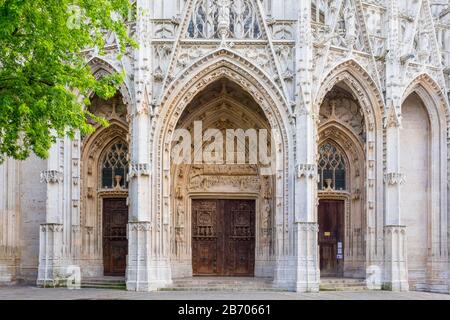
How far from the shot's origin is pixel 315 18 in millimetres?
25297

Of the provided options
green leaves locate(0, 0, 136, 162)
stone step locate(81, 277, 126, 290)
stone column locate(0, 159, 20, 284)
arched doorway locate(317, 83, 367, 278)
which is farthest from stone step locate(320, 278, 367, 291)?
stone column locate(0, 159, 20, 284)

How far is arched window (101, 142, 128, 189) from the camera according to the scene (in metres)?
26.2

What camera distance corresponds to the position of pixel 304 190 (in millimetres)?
22250

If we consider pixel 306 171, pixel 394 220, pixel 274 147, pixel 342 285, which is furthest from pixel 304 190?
pixel 394 220


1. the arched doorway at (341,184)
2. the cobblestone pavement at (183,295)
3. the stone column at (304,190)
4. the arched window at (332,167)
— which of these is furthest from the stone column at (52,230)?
the arched window at (332,167)

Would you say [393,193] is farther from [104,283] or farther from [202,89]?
[104,283]

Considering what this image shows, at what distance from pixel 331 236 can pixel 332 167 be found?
269 cm

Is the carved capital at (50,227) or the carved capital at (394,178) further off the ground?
the carved capital at (394,178)

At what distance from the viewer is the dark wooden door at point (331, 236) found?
26312 millimetres

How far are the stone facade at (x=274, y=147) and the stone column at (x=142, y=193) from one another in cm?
5

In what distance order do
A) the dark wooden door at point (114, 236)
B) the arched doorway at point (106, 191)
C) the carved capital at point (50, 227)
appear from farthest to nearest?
the dark wooden door at point (114, 236), the arched doorway at point (106, 191), the carved capital at point (50, 227)

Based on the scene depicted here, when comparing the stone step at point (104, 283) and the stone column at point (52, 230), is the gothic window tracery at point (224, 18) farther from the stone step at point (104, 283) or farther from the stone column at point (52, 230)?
the stone step at point (104, 283)

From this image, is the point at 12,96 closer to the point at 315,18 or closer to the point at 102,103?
the point at 102,103

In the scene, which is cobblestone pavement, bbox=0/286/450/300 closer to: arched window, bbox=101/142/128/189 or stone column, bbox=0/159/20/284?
stone column, bbox=0/159/20/284
